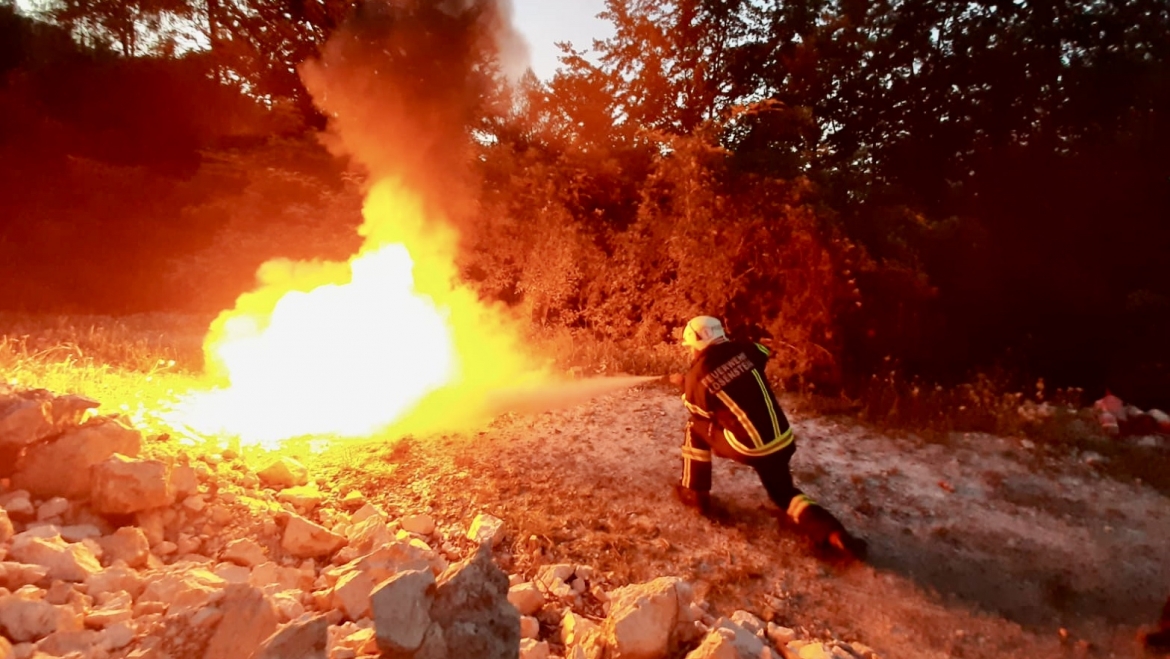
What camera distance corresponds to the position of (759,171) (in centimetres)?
923

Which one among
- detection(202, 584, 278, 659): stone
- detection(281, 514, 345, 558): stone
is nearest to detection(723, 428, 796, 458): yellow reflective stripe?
detection(281, 514, 345, 558): stone

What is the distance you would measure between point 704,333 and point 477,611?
2622 mm

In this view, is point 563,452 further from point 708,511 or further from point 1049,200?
point 1049,200

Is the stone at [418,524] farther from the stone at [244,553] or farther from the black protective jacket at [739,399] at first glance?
the black protective jacket at [739,399]

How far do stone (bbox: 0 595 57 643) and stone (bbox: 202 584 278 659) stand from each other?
2.57 ft

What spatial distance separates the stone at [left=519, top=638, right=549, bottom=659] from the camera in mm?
3484

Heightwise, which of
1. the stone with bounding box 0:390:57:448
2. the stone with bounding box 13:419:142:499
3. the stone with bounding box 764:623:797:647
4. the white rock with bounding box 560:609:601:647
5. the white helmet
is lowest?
the stone with bounding box 764:623:797:647

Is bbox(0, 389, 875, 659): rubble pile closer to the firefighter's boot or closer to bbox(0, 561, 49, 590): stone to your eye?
bbox(0, 561, 49, 590): stone

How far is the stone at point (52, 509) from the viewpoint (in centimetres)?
401

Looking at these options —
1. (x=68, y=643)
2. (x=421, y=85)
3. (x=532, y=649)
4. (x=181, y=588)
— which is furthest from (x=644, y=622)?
(x=421, y=85)

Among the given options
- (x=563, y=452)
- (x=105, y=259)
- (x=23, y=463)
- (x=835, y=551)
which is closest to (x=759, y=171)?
(x=563, y=452)

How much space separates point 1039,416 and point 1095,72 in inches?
263

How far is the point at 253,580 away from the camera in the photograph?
390 centimetres

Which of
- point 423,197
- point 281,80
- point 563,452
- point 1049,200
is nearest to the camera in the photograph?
point 563,452
